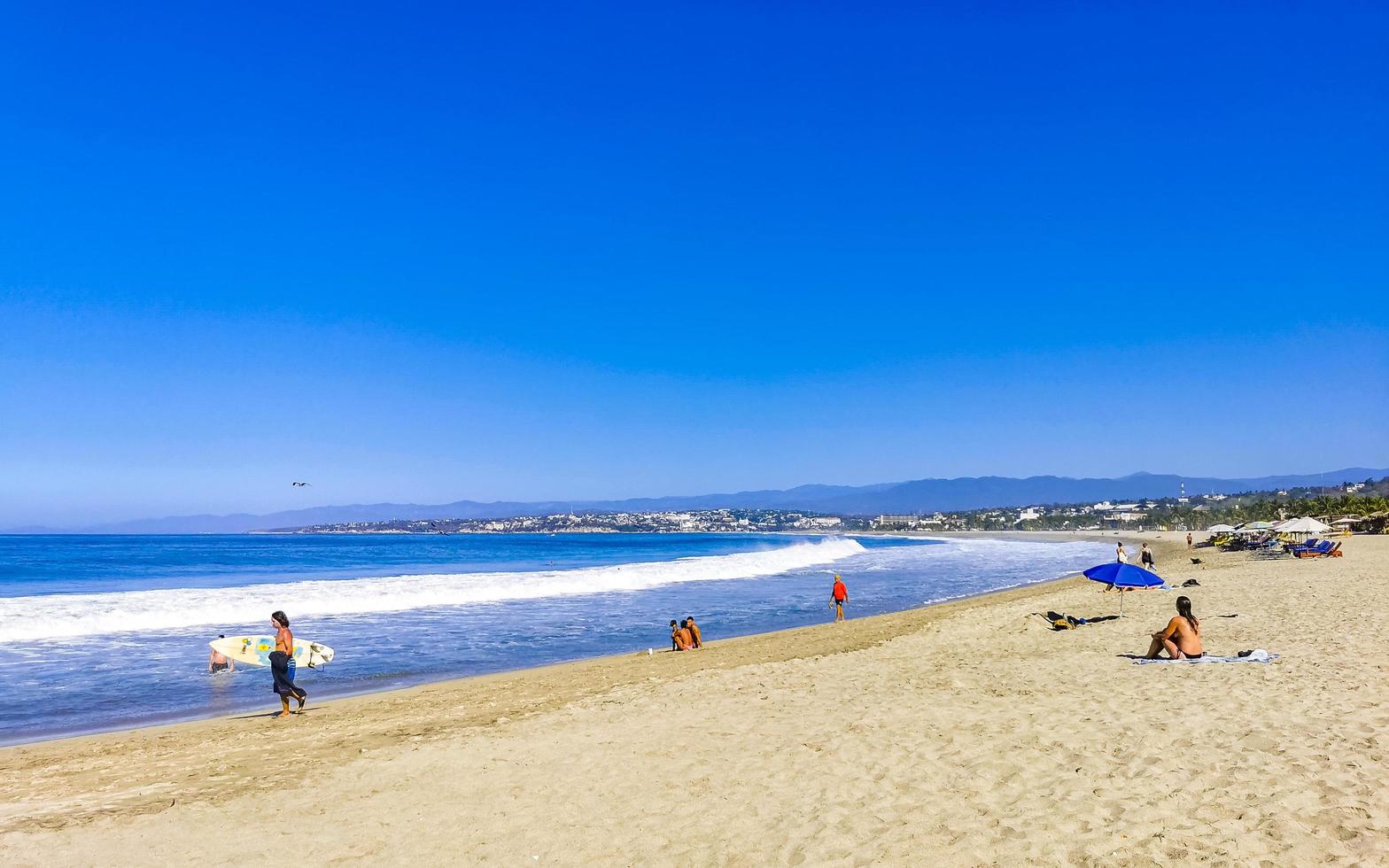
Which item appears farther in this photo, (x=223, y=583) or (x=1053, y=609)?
(x=223, y=583)

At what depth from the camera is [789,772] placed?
7.51m

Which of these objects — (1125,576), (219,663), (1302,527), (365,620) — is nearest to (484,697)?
(219,663)

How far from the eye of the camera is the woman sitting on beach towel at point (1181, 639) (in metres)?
11.7

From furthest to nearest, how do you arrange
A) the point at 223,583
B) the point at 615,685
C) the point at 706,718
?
1. the point at 223,583
2. the point at 615,685
3. the point at 706,718

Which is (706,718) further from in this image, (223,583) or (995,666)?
(223,583)

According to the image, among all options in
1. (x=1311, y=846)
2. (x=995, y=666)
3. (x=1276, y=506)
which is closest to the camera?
(x=1311, y=846)

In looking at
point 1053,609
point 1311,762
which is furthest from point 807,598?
point 1311,762

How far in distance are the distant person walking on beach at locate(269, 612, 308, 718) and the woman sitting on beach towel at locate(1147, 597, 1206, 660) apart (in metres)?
12.4

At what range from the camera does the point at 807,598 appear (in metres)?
31.1

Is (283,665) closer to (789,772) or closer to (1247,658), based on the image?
(789,772)

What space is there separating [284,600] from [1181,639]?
28561 mm

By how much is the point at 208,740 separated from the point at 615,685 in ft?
18.5

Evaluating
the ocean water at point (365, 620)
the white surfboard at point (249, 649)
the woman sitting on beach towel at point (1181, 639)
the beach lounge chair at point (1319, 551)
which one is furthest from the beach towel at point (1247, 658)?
the beach lounge chair at point (1319, 551)

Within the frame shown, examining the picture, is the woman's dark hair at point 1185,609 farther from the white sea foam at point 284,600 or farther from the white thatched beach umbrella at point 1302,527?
the white thatched beach umbrella at point 1302,527
